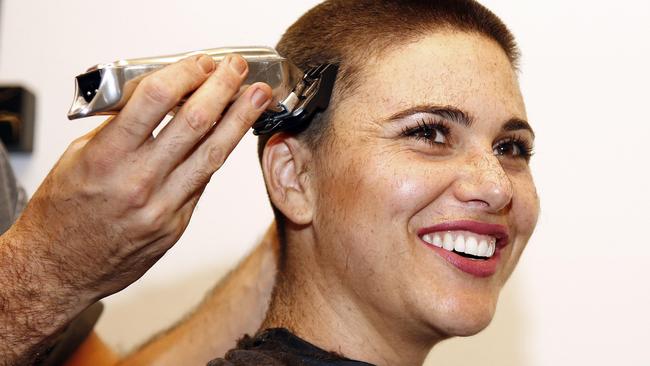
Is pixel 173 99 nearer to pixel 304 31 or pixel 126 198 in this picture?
pixel 126 198

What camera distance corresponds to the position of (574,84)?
185 cm

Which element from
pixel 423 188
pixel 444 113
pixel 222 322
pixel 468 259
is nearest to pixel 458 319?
pixel 468 259

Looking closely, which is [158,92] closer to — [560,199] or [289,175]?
[289,175]

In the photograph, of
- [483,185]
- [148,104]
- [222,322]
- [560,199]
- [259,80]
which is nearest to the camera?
[148,104]

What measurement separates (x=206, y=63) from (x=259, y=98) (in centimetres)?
8

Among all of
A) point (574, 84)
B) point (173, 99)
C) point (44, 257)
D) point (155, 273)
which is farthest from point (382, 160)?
point (155, 273)

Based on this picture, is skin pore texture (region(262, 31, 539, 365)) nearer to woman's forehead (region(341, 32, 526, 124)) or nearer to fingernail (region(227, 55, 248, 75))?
woman's forehead (region(341, 32, 526, 124))

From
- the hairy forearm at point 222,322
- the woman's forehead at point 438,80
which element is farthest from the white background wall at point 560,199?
the woman's forehead at point 438,80

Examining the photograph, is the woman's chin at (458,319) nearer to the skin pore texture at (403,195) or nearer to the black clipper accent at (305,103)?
the skin pore texture at (403,195)

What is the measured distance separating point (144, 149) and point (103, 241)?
0.13 m

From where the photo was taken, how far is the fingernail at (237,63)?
3.33 feet

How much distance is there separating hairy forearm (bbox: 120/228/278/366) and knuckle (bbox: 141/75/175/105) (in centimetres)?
66

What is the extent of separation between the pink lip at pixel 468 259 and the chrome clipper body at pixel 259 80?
267mm

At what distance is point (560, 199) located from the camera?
6.05ft
